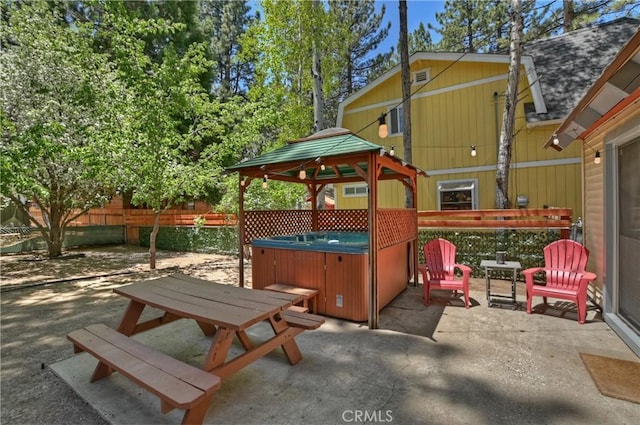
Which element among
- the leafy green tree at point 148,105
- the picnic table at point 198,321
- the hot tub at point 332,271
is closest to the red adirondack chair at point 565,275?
Answer: the hot tub at point 332,271

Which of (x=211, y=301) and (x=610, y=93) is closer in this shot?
(x=211, y=301)

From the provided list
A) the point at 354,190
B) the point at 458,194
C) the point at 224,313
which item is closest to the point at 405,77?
the point at 458,194

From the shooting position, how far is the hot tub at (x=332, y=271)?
3.99 meters

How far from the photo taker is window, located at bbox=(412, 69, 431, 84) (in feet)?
30.0

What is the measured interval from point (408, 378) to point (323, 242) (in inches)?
145

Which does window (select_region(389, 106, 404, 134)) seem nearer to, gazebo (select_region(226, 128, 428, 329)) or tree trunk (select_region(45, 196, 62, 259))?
gazebo (select_region(226, 128, 428, 329))

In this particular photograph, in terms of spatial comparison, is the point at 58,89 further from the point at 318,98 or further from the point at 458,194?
the point at 458,194

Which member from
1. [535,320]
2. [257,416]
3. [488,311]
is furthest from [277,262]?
[535,320]

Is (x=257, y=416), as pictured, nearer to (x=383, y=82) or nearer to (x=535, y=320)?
(x=535, y=320)

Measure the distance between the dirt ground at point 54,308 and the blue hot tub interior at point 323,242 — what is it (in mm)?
1648

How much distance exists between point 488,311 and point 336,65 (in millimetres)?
10004

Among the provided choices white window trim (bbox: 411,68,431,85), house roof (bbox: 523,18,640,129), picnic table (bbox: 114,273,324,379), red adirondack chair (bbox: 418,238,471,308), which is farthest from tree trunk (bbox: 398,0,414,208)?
picnic table (bbox: 114,273,324,379)

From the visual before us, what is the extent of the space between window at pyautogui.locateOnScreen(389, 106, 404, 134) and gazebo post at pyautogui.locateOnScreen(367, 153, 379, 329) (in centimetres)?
631

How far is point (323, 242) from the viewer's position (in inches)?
243
